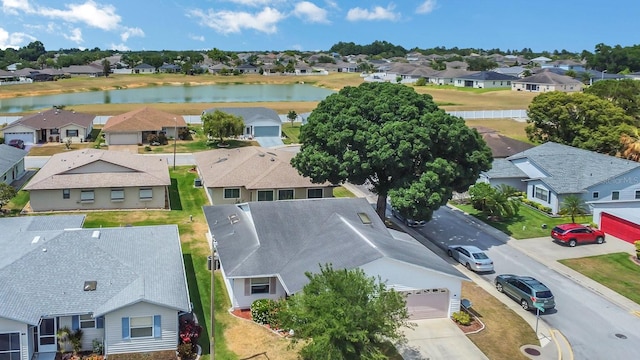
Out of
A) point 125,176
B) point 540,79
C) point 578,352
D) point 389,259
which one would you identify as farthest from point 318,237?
point 540,79

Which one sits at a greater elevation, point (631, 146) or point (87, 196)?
point (631, 146)

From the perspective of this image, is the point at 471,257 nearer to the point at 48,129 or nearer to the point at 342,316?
the point at 342,316

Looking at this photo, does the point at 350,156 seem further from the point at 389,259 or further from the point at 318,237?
the point at 389,259

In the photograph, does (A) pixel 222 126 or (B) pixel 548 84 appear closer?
(A) pixel 222 126

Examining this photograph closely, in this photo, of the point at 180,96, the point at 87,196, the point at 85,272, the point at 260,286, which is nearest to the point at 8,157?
the point at 87,196

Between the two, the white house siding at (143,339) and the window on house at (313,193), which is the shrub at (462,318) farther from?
the window on house at (313,193)

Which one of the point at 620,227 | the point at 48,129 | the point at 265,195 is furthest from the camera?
the point at 48,129

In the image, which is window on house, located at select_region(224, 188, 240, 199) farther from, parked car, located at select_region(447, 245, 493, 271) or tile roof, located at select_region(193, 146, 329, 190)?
parked car, located at select_region(447, 245, 493, 271)

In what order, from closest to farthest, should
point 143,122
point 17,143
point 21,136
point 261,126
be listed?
point 17,143
point 21,136
point 143,122
point 261,126
